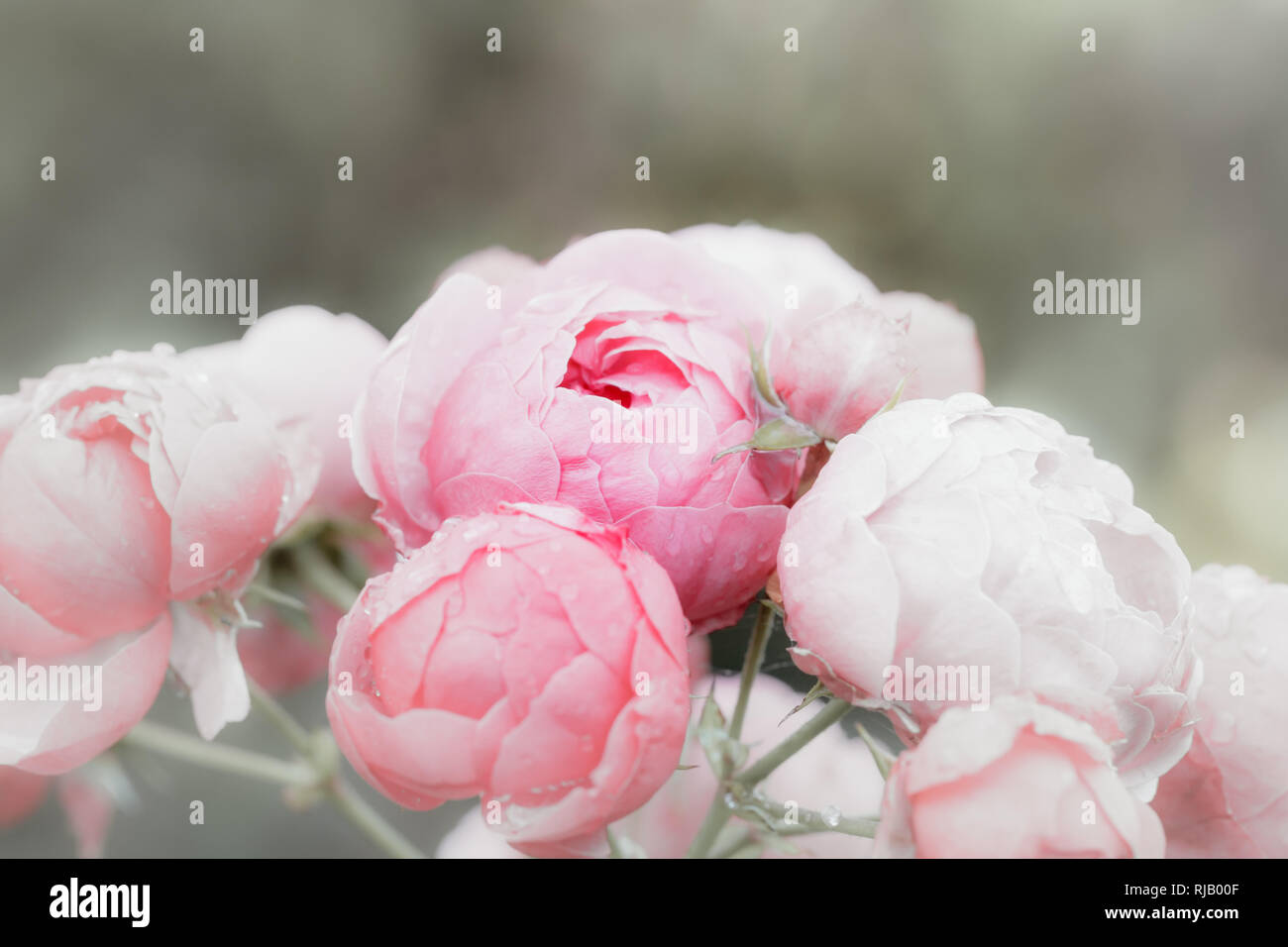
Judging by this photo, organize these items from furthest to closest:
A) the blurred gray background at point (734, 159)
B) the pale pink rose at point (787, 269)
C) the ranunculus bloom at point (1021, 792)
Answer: the blurred gray background at point (734, 159)
the pale pink rose at point (787, 269)
the ranunculus bloom at point (1021, 792)

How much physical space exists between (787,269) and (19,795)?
0.33 m

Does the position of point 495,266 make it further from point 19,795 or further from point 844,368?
point 19,795

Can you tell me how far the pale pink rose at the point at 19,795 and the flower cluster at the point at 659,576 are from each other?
0.13m

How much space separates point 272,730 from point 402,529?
0.16 meters

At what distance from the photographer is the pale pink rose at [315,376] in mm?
302

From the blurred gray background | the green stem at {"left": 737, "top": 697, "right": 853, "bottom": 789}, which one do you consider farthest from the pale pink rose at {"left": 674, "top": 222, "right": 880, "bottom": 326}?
the blurred gray background

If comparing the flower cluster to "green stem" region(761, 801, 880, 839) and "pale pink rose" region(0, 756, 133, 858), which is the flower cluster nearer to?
"green stem" region(761, 801, 880, 839)

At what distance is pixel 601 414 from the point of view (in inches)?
8.9

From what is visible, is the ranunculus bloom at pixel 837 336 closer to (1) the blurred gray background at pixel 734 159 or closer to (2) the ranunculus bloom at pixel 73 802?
(2) the ranunculus bloom at pixel 73 802

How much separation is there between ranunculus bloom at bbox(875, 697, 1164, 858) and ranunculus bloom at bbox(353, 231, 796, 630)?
0.07m

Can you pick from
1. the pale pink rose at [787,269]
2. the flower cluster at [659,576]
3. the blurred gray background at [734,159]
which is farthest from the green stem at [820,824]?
the blurred gray background at [734,159]

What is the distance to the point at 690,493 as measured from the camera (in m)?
0.22
